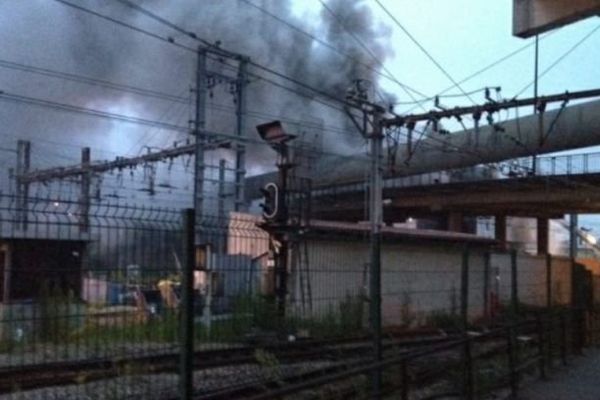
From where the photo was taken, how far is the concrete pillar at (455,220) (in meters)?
68.0

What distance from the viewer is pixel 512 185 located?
184ft

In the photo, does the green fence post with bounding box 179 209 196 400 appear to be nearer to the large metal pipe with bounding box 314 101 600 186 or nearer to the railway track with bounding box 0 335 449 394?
the railway track with bounding box 0 335 449 394

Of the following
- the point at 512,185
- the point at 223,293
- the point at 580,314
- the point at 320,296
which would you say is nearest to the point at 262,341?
the point at 320,296

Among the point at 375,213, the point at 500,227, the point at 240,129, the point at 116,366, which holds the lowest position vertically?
the point at 116,366

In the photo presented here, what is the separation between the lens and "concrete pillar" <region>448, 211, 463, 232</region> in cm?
6800

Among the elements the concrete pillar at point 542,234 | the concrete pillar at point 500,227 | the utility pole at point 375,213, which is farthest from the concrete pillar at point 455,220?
the utility pole at point 375,213

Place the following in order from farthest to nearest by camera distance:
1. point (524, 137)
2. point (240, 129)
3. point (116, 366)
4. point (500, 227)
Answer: point (500, 227) → point (240, 129) → point (524, 137) → point (116, 366)

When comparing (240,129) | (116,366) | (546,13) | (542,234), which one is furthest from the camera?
(542,234)

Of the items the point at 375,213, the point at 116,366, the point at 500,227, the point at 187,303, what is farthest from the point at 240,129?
the point at 500,227

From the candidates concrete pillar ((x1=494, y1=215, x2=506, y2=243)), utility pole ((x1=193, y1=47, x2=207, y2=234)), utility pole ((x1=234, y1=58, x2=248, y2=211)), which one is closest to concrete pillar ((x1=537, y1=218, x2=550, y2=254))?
concrete pillar ((x1=494, y1=215, x2=506, y2=243))

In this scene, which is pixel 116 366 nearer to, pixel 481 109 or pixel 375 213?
pixel 375 213

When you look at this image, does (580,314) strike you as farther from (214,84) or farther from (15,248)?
(214,84)

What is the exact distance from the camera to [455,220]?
227 ft

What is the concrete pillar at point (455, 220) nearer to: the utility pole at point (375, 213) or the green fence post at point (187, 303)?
the utility pole at point (375, 213)
